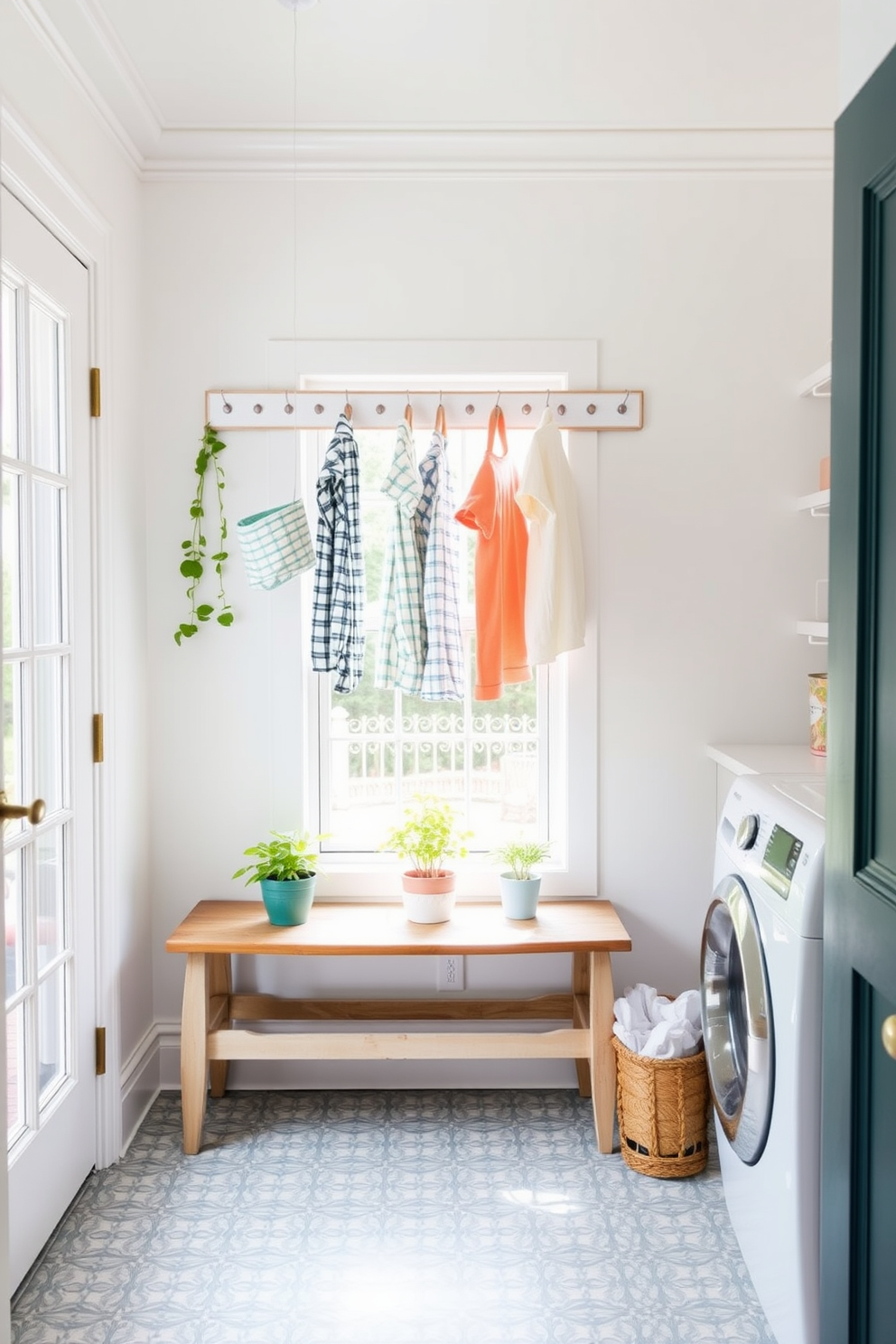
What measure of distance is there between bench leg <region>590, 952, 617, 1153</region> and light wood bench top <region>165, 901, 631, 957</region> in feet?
0.22

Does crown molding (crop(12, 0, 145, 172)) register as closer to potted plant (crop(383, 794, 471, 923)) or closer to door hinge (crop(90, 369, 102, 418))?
door hinge (crop(90, 369, 102, 418))

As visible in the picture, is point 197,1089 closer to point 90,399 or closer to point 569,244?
point 90,399

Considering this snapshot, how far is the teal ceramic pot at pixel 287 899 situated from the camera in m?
2.56

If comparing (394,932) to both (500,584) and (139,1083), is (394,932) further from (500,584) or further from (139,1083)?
(500,584)

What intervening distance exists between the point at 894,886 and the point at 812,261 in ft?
7.12

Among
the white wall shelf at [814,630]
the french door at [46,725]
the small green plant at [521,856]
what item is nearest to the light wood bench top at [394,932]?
the small green plant at [521,856]

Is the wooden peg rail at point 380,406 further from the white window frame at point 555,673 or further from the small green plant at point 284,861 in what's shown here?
the small green plant at point 284,861

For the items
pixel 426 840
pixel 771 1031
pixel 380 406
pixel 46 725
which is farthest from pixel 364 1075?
pixel 380 406

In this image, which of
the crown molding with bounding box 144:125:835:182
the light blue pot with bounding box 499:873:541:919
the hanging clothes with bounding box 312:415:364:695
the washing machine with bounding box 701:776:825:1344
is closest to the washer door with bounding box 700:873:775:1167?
the washing machine with bounding box 701:776:825:1344

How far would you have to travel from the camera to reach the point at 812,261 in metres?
2.74

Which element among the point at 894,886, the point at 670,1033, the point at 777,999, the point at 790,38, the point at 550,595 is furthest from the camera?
the point at 550,595

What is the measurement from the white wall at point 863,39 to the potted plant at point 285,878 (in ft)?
6.46

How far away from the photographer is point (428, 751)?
115 inches

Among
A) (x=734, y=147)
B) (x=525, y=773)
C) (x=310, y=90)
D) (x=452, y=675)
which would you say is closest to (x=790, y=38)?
(x=734, y=147)
